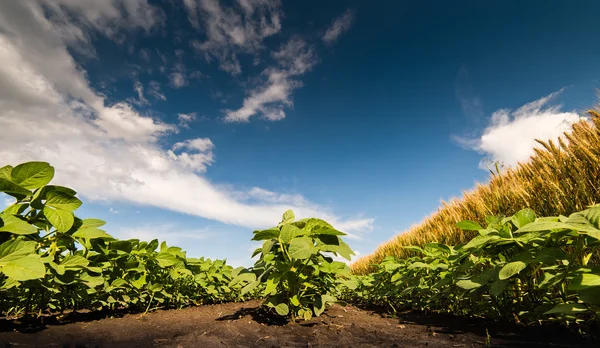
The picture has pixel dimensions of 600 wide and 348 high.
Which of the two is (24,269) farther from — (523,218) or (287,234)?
(523,218)

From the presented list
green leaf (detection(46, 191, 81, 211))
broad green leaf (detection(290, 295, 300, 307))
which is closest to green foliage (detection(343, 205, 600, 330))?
broad green leaf (detection(290, 295, 300, 307))

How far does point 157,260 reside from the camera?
9.21 ft

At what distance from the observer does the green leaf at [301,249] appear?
1.97 m

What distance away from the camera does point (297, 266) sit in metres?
2.38

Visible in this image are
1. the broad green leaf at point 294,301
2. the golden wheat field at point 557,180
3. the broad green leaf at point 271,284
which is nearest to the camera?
the broad green leaf at point 271,284

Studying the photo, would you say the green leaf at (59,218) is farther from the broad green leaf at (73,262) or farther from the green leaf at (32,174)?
the broad green leaf at (73,262)

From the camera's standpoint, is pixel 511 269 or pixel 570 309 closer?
pixel 570 309

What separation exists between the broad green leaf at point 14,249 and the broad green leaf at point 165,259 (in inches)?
50.6

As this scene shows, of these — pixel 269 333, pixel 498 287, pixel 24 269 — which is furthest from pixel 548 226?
pixel 24 269

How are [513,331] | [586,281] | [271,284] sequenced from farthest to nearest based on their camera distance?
[271,284], [513,331], [586,281]

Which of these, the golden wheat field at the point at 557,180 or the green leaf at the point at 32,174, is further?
the golden wheat field at the point at 557,180

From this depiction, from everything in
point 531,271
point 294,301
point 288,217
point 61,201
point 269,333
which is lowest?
point 269,333

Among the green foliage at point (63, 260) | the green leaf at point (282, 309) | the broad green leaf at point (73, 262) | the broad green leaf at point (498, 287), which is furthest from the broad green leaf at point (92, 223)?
the broad green leaf at point (498, 287)

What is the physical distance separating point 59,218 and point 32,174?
0.93 feet
